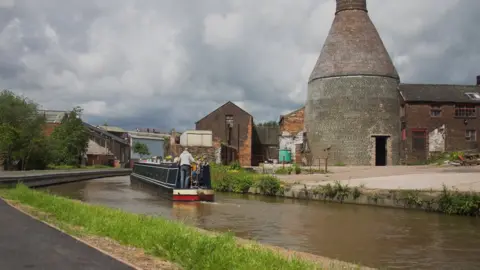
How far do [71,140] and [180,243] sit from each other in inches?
2230

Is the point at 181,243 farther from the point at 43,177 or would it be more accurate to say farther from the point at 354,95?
the point at 354,95

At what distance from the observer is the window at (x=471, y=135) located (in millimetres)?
43719

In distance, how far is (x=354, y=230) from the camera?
13492 mm

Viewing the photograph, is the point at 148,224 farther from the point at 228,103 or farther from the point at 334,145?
the point at 228,103

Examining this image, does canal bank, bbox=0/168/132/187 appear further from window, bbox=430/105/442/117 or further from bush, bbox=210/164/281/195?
window, bbox=430/105/442/117

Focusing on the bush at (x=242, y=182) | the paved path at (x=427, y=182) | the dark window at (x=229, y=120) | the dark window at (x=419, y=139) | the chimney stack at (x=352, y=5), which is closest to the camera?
the paved path at (x=427, y=182)

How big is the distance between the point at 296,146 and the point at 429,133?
12828 mm

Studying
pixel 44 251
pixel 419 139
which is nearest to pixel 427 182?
pixel 44 251

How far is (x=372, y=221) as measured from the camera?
15.4 m

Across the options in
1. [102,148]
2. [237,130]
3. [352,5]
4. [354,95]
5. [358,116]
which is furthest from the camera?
[102,148]

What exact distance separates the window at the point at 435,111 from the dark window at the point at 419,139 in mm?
1826

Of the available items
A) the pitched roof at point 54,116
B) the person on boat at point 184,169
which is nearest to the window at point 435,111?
the person on boat at point 184,169

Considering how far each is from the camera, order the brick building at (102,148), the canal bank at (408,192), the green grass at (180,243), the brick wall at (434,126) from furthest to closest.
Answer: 1. the brick building at (102,148)
2. the brick wall at (434,126)
3. the canal bank at (408,192)
4. the green grass at (180,243)

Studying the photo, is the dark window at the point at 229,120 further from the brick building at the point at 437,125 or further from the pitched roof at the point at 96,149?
the brick building at the point at 437,125
